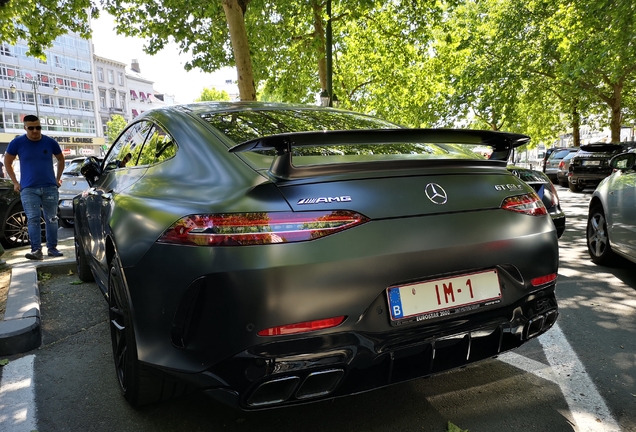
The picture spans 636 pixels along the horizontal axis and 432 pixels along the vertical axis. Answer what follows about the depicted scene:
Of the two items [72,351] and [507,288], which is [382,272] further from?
[72,351]

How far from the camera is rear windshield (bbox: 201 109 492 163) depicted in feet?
7.91

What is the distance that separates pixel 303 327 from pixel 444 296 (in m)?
0.63

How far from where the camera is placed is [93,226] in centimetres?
386

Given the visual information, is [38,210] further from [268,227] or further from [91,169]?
[268,227]

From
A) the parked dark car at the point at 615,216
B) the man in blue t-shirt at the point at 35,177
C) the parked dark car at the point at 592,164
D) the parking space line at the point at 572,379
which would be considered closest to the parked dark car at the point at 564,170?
the parked dark car at the point at 592,164

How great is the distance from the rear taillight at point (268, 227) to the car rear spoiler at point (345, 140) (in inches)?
7.8

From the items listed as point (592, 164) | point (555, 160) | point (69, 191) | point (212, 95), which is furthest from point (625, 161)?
point (212, 95)

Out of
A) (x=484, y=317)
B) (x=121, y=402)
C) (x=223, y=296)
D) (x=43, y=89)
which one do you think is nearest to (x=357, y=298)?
(x=223, y=296)

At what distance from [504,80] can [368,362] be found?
21.3 meters

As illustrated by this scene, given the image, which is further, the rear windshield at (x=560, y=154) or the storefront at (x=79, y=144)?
the storefront at (x=79, y=144)

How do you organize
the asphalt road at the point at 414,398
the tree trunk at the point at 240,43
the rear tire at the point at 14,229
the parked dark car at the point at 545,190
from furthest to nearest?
the tree trunk at the point at 240,43 → the rear tire at the point at 14,229 → the parked dark car at the point at 545,190 → the asphalt road at the point at 414,398

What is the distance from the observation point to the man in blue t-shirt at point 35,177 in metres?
6.73

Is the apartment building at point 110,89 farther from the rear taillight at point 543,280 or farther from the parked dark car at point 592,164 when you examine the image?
the rear taillight at point 543,280

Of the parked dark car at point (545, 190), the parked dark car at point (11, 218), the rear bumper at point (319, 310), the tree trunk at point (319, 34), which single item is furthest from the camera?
the tree trunk at point (319, 34)
